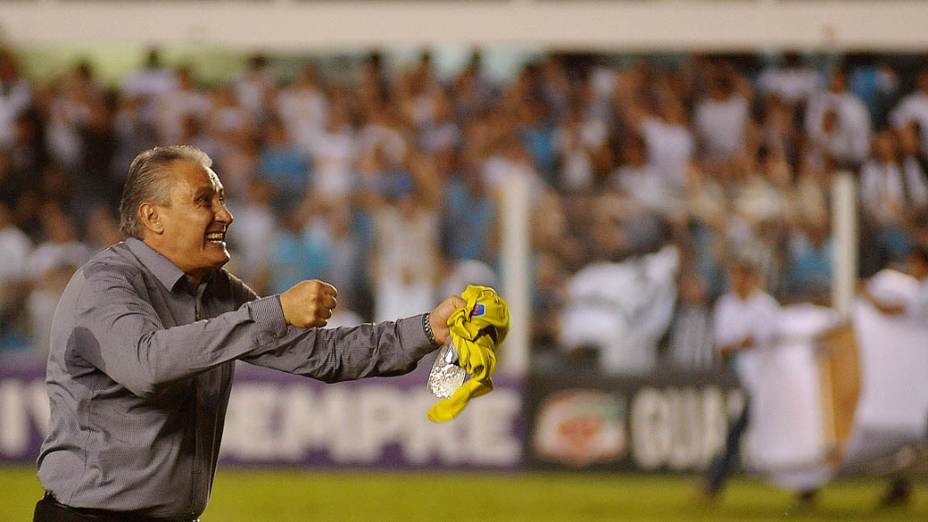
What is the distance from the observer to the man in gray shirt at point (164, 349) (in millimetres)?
3939

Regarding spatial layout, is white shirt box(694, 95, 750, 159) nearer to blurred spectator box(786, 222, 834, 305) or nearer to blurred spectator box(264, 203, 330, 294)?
blurred spectator box(786, 222, 834, 305)

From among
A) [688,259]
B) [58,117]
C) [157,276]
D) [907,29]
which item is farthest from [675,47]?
[157,276]

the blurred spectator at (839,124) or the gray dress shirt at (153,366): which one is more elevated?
the blurred spectator at (839,124)

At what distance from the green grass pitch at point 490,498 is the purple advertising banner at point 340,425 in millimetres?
158

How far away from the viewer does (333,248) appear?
45.0 ft

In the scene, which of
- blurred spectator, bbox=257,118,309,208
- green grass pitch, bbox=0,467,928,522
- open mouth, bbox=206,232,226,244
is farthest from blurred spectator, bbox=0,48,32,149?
open mouth, bbox=206,232,226,244

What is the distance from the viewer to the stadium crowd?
44.2 ft

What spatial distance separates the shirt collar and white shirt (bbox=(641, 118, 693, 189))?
11.2 meters

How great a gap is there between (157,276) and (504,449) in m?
9.45

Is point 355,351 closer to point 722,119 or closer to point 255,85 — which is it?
point 722,119

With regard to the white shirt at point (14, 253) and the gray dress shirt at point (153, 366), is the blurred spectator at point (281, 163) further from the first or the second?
the gray dress shirt at point (153, 366)

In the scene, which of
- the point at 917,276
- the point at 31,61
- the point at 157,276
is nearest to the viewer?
the point at 157,276

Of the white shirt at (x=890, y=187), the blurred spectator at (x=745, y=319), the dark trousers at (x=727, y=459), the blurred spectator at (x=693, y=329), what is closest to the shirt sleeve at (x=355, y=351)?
the dark trousers at (x=727, y=459)

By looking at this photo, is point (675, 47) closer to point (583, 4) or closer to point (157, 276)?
point (583, 4)
